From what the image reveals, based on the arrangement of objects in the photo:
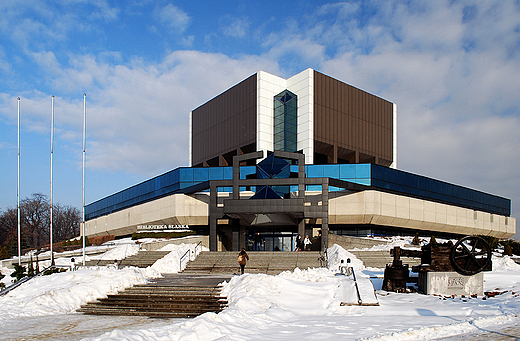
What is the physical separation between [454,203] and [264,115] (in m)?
25.9

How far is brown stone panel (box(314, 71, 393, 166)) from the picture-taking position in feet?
172

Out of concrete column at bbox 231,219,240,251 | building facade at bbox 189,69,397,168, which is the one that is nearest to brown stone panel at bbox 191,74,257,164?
building facade at bbox 189,69,397,168

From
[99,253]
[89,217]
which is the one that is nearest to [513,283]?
[99,253]

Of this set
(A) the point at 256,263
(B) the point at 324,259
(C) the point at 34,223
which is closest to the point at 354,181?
(B) the point at 324,259

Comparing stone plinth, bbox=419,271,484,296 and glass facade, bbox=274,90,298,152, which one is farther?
glass facade, bbox=274,90,298,152

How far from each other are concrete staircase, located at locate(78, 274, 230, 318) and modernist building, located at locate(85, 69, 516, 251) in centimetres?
1878

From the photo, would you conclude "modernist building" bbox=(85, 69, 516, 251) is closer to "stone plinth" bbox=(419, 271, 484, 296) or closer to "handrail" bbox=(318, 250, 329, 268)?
"handrail" bbox=(318, 250, 329, 268)

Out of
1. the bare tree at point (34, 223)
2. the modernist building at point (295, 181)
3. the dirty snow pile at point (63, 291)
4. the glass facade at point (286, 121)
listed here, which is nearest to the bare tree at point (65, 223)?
the bare tree at point (34, 223)

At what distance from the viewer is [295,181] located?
123 ft

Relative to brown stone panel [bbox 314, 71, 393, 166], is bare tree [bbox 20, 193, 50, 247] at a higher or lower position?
lower

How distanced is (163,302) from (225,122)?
1712 inches

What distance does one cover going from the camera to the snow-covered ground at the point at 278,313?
10.3 m

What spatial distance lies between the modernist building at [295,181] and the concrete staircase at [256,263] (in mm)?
5685

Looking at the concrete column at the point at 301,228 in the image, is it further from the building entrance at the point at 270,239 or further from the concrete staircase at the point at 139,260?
the concrete staircase at the point at 139,260
